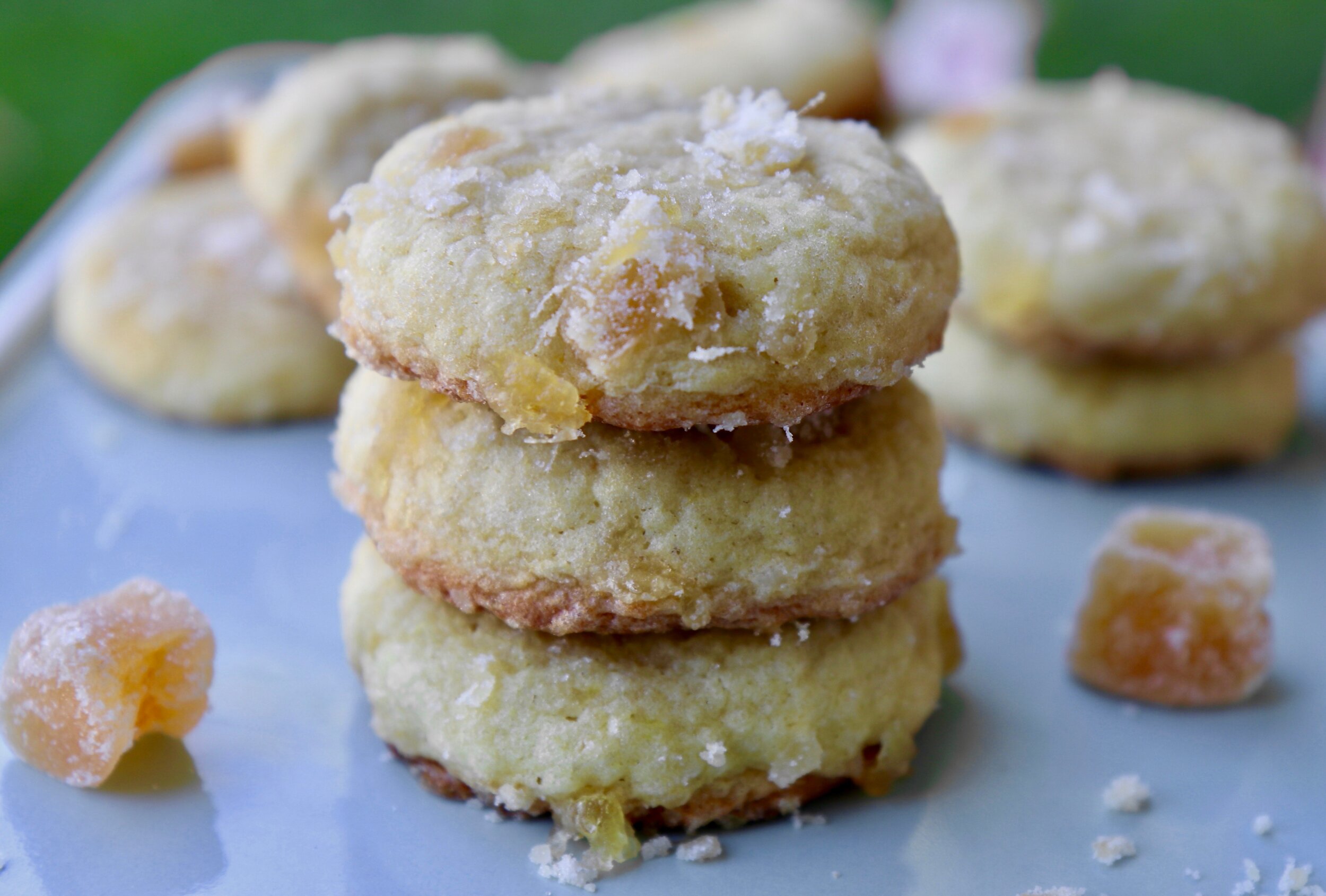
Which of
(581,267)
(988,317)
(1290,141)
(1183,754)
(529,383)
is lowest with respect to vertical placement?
(1183,754)

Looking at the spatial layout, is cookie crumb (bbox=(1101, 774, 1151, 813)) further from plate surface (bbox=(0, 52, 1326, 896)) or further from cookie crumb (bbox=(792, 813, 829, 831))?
cookie crumb (bbox=(792, 813, 829, 831))

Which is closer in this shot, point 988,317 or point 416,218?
point 416,218

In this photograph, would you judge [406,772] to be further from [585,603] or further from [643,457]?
[643,457]

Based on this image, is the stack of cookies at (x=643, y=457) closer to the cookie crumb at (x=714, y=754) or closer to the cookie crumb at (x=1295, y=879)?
the cookie crumb at (x=714, y=754)

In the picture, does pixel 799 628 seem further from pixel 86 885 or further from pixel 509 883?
pixel 86 885

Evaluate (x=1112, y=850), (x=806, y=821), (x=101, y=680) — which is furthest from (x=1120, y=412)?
(x=101, y=680)

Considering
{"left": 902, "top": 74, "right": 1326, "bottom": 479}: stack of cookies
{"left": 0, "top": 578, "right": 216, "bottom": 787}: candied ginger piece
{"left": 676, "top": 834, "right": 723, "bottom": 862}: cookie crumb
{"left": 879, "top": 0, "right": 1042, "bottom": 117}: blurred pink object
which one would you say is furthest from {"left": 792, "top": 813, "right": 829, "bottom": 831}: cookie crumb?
{"left": 879, "top": 0, "right": 1042, "bottom": 117}: blurred pink object

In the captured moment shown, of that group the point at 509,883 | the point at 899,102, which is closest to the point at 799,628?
the point at 509,883
